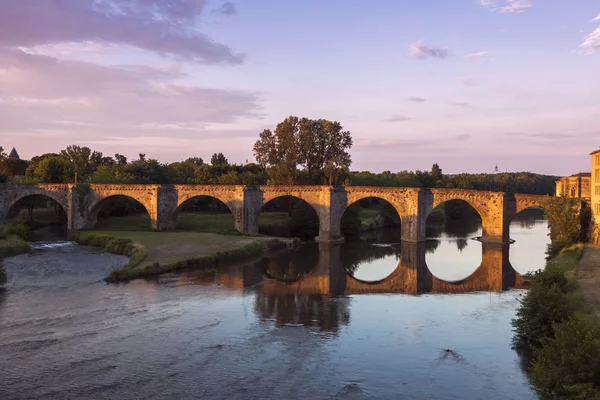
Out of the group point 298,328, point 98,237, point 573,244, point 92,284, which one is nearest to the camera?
point 298,328

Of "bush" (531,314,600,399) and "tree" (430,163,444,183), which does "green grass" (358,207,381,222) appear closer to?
"tree" (430,163,444,183)

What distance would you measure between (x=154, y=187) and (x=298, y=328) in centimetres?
3708

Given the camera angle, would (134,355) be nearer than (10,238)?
Yes

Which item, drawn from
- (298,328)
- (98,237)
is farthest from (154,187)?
(298,328)

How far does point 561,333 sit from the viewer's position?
14.2 metres

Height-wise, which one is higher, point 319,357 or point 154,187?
point 154,187

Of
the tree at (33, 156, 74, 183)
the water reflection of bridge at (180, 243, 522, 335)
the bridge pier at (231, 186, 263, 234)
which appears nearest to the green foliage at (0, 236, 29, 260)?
the water reflection of bridge at (180, 243, 522, 335)

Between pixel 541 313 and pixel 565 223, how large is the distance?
2554 cm

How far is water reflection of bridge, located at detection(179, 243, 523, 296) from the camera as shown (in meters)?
32.1

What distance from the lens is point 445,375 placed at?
1828 centimetres

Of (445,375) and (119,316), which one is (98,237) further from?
(445,375)

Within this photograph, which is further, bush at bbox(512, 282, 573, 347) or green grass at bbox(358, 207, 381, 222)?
green grass at bbox(358, 207, 381, 222)

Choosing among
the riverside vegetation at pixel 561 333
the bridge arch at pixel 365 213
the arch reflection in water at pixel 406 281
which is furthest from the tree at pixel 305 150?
the riverside vegetation at pixel 561 333

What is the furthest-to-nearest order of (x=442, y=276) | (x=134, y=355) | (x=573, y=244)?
(x=573, y=244), (x=442, y=276), (x=134, y=355)
